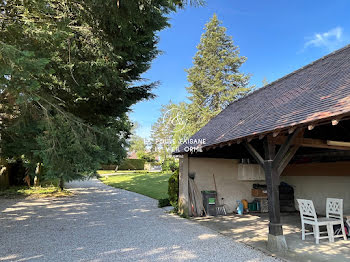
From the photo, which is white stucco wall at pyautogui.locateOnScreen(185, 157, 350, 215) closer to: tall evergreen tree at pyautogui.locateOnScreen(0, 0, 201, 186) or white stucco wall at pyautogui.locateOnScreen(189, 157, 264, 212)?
white stucco wall at pyautogui.locateOnScreen(189, 157, 264, 212)

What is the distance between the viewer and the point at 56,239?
17.4ft

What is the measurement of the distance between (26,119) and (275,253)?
23.2 feet

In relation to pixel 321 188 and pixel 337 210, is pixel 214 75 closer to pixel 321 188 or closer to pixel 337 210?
pixel 321 188

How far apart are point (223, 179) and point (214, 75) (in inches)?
766

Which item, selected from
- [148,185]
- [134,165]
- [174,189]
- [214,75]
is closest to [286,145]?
[174,189]

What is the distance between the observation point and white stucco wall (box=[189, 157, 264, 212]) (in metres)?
8.28

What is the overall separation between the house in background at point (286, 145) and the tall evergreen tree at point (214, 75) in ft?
49.9

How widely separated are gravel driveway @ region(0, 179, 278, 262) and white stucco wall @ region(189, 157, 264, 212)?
1782 millimetres

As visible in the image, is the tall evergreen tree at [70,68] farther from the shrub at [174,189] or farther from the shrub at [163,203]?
the shrub at [163,203]

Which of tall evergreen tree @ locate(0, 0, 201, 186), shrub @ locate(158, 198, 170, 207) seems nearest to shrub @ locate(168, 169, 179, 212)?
shrub @ locate(158, 198, 170, 207)

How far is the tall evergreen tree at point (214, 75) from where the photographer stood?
81.9 feet

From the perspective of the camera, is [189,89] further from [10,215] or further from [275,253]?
[275,253]

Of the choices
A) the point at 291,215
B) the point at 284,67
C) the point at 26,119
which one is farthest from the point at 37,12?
the point at 284,67

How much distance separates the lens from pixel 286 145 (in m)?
4.33
